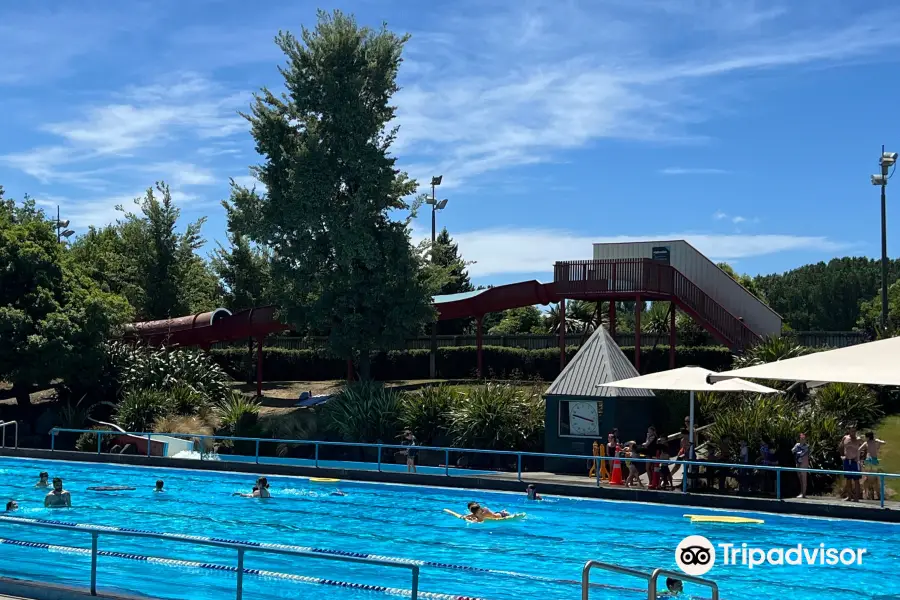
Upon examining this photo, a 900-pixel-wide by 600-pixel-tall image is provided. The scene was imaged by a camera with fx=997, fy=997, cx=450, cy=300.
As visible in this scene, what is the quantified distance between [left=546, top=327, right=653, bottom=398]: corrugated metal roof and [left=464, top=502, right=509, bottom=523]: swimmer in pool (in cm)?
664

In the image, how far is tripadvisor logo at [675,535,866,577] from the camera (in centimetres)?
1725

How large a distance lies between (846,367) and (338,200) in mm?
29353

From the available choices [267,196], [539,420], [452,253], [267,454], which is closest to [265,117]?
[267,196]

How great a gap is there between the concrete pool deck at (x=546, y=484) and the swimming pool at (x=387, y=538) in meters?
0.39

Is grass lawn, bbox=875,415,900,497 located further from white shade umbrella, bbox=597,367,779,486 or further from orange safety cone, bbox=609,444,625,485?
orange safety cone, bbox=609,444,625,485

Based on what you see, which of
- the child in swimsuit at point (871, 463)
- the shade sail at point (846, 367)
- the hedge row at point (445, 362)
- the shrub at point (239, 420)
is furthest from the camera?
the hedge row at point (445, 362)

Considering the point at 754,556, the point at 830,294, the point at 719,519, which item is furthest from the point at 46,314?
the point at 830,294

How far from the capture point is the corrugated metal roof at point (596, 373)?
87.9ft

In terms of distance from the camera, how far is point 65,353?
36.2 m

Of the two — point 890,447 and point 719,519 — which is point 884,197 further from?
point 719,519

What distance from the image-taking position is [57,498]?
2258 cm

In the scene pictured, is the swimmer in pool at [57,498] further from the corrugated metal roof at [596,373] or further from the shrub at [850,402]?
the shrub at [850,402]

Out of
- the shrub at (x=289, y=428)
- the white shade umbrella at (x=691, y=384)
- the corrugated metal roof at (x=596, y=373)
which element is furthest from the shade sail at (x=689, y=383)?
the shrub at (x=289, y=428)

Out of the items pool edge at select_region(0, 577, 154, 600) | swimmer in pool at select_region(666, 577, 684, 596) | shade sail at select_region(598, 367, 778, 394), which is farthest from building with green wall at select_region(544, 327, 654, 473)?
pool edge at select_region(0, 577, 154, 600)
